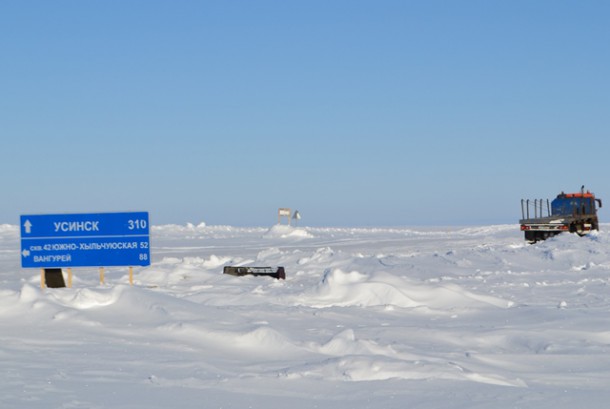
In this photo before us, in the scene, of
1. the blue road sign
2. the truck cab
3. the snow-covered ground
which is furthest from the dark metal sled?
the truck cab

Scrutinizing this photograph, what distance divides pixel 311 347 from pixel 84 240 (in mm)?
8157

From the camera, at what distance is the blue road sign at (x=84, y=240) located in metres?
14.8

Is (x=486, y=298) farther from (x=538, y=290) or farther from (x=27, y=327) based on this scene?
(x=27, y=327)

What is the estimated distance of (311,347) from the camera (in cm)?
808

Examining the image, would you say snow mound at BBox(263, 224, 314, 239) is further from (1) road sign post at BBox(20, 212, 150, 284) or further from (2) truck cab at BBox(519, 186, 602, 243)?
(1) road sign post at BBox(20, 212, 150, 284)

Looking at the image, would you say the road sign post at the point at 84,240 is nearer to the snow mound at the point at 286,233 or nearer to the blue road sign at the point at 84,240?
the blue road sign at the point at 84,240

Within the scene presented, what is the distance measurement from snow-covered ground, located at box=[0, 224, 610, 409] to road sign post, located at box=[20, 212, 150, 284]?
1.37 m

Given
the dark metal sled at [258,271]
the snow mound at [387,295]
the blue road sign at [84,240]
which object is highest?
the blue road sign at [84,240]

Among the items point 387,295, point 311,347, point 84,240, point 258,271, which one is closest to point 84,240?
point 84,240

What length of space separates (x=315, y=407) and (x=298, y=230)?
141 feet

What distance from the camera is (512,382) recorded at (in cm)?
671

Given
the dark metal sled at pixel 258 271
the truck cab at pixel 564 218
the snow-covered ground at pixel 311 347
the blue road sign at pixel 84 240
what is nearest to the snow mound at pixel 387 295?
the snow-covered ground at pixel 311 347

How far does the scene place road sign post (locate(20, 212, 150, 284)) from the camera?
14836mm

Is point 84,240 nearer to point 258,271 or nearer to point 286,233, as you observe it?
point 258,271
